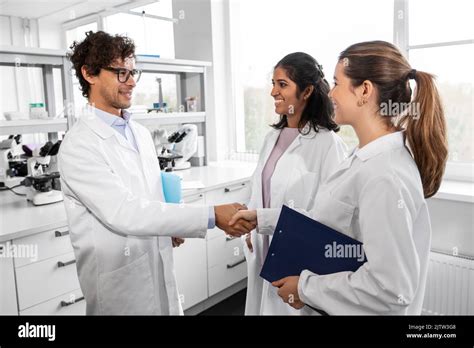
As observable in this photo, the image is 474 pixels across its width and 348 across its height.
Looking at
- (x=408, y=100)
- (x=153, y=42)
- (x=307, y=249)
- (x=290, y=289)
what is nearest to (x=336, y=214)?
(x=307, y=249)

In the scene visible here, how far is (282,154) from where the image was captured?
1572mm

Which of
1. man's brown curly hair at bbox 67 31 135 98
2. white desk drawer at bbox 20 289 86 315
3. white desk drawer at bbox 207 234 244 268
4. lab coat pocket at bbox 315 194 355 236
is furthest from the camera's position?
white desk drawer at bbox 207 234 244 268

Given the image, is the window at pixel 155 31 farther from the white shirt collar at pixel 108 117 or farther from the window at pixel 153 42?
the white shirt collar at pixel 108 117

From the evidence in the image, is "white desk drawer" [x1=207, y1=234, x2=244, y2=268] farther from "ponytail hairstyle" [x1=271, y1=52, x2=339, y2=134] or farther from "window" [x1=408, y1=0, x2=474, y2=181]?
"window" [x1=408, y1=0, x2=474, y2=181]

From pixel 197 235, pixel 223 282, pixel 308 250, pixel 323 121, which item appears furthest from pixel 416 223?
pixel 223 282

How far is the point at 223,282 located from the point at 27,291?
119 centimetres

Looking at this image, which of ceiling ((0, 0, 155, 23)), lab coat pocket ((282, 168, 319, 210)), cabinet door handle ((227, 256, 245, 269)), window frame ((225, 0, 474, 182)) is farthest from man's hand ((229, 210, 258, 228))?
ceiling ((0, 0, 155, 23))

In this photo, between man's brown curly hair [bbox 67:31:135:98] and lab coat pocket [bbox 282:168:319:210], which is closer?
man's brown curly hair [bbox 67:31:135:98]

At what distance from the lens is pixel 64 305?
1640mm

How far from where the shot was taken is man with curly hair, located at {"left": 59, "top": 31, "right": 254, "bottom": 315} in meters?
1.09

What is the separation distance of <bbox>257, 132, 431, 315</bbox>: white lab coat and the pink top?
68cm

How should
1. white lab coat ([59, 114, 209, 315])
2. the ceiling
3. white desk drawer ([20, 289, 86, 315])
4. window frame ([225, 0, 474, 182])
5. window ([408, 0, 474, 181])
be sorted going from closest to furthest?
white lab coat ([59, 114, 209, 315]), white desk drawer ([20, 289, 86, 315]), window ([408, 0, 474, 181]), window frame ([225, 0, 474, 182]), the ceiling

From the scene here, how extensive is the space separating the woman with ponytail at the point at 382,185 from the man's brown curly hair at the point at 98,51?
2.33 ft
